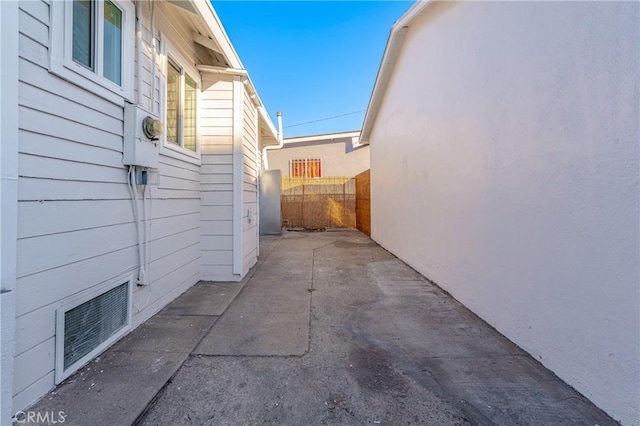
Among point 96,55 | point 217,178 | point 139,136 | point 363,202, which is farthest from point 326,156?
point 96,55

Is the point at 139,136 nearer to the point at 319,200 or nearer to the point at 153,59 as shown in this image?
the point at 153,59

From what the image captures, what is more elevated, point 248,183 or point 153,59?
point 153,59

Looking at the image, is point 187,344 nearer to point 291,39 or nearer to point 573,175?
point 573,175

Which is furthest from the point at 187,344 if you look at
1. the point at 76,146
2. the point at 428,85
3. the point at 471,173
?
the point at 428,85

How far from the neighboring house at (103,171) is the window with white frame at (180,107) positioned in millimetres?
20

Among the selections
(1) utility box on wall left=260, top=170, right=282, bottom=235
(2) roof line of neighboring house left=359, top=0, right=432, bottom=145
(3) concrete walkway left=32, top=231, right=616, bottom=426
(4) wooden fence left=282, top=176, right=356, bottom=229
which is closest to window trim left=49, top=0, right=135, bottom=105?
(3) concrete walkway left=32, top=231, right=616, bottom=426

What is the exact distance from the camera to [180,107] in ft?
11.9

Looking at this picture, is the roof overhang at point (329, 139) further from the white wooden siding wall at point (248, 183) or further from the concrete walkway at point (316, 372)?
the concrete walkway at point (316, 372)

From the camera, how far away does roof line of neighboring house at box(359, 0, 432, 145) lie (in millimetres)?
4631

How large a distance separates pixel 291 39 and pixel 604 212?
9.16 meters

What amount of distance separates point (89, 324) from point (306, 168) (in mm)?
12128

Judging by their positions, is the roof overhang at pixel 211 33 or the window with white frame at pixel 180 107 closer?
the roof overhang at pixel 211 33

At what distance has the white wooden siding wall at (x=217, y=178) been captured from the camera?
4.14m

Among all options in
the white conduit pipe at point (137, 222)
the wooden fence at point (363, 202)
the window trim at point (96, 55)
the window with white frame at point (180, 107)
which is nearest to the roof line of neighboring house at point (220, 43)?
the window with white frame at point (180, 107)
